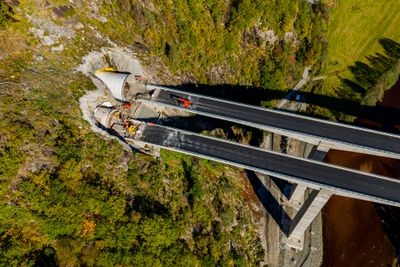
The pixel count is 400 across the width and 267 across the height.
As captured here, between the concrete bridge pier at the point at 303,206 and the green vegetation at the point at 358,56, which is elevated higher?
the green vegetation at the point at 358,56

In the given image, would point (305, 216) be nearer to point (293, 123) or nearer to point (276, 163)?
point (276, 163)

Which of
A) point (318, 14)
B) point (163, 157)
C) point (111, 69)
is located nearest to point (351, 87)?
point (318, 14)

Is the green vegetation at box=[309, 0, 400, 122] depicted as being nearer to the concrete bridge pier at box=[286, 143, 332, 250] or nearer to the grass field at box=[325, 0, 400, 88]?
the grass field at box=[325, 0, 400, 88]

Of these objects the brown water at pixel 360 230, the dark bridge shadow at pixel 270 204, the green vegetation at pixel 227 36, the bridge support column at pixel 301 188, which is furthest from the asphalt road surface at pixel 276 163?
the green vegetation at pixel 227 36

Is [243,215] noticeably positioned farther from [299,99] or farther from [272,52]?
[272,52]

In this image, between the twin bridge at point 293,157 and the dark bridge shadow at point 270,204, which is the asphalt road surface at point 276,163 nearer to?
the twin bridge at point 293,157

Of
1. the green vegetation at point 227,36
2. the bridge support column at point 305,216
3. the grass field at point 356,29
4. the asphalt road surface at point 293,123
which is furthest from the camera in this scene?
the grass field at point 356,29

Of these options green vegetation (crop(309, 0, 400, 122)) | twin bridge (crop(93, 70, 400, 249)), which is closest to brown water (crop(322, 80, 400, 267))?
twin bridge (crop(93, 70, 400, 249))
